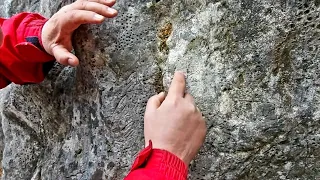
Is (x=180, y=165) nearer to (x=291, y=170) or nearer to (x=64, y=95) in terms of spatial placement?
(x=291, y=170)

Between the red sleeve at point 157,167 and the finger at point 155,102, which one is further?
the finger at point 155,102

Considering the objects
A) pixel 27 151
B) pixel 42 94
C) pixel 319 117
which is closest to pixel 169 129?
pixel 319 117

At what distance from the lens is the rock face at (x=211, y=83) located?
108 cm

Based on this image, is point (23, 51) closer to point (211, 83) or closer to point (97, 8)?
point (97, 8)

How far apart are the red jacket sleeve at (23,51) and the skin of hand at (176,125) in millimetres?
360

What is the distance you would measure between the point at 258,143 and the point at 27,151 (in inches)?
31.9

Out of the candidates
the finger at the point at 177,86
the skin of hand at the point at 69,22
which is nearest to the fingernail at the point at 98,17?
the skin of hand at the point at 69,22

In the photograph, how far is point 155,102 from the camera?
112cm

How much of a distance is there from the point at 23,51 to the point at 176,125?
47cm

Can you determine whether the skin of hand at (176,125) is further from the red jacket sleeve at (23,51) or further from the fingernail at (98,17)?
the red jacket sleeve at (23,51)

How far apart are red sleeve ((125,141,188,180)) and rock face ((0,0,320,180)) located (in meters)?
0.16

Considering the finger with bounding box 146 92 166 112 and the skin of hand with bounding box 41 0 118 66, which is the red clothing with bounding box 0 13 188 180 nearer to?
the skin of hand with bounding box 41 0 118 66

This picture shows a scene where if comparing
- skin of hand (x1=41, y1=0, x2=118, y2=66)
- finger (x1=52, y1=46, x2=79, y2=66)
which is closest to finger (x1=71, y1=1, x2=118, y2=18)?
skin of hand (x1=41, y1=0, x2=118, y2=66)

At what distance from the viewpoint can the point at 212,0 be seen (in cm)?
116
